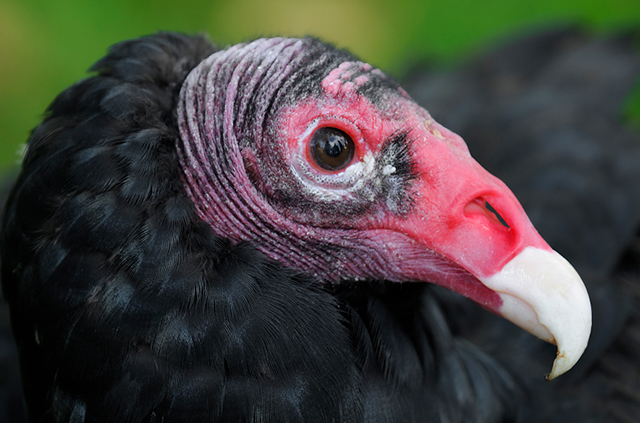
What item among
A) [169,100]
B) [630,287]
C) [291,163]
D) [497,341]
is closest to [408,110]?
[291,163]

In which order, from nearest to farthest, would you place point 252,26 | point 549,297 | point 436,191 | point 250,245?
point 549,297, point 436,191, point 250,245, point 252,26

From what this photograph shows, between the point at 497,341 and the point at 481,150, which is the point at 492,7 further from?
the point at 497,341

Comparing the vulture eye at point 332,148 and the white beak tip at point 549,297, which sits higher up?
the vulture eye at point 332,148

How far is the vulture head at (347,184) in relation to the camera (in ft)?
5.70

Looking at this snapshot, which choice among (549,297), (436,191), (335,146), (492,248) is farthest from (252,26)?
(549,297)

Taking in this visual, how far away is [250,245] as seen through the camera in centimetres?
188

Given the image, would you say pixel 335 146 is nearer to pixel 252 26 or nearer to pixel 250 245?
pixel 250 245

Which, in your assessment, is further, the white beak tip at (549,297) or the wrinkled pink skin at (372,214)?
the wrinkled pink skin at (372,214)

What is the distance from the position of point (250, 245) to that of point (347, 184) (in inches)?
14.8

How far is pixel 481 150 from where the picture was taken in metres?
3.77

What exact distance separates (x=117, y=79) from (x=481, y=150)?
254 cm

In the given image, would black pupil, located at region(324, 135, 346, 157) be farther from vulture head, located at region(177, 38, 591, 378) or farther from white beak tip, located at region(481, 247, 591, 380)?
white beak tip, located at region(481, 247, 591, 380)

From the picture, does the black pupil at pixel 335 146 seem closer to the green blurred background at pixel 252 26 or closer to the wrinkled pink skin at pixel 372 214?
the wrinkled pink skin at pixel 372 214

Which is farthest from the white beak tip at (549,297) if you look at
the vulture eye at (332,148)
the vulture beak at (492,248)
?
the vulture eye at (332,148)
